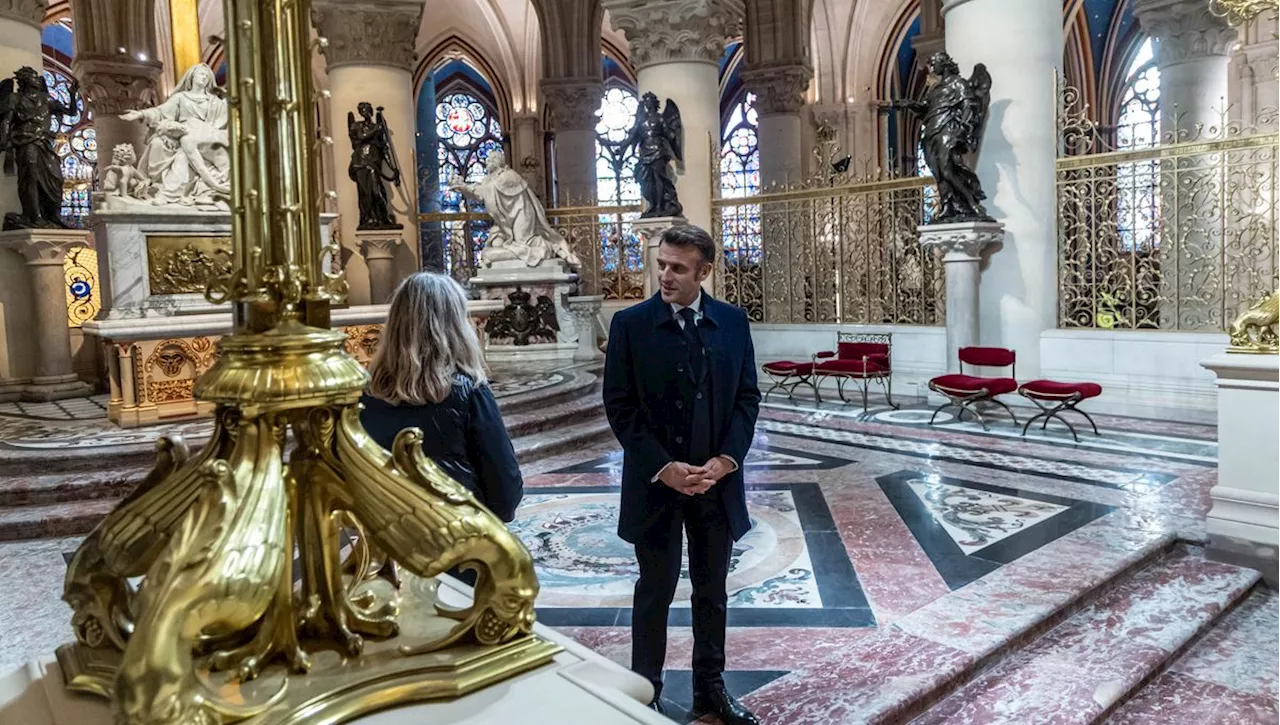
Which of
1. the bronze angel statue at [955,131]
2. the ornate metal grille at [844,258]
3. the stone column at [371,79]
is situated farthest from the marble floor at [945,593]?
the stone column at [371,79]

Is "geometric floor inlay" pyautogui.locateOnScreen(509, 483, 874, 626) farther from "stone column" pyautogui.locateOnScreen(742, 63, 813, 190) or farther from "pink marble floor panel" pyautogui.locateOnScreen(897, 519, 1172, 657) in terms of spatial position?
"stone column" pyautogui.locateOnScreen(742, 63, 813, 190)

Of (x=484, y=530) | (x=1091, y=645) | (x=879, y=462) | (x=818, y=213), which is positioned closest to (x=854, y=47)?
(x=818, y=213)

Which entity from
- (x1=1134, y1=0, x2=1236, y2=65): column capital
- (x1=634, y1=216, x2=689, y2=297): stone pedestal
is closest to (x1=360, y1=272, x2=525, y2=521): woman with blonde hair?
(x1=634, y1=216, x2=689, y2=297): stone pedestal

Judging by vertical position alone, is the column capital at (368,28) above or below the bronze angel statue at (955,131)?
above

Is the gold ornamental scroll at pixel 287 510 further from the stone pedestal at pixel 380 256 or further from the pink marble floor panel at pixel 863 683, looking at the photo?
the stone pedestal at pixel 380 256

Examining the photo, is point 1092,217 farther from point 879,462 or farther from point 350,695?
point 350,695

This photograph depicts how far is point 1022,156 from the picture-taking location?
897 cm

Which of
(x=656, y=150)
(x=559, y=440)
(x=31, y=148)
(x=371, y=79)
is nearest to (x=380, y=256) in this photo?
(x=371, y=79)

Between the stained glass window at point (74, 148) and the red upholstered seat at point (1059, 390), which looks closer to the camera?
the red upholstered seat at point (1059, 390)

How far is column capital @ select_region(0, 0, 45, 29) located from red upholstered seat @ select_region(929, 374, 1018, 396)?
9454 millimetres

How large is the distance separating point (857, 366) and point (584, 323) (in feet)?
15.0

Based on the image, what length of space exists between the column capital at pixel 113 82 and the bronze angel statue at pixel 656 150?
7408 millimetres

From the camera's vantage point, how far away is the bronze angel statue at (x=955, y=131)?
887cm

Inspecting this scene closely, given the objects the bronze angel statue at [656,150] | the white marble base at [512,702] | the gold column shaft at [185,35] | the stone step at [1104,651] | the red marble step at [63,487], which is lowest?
the stone step at [1104,651]
